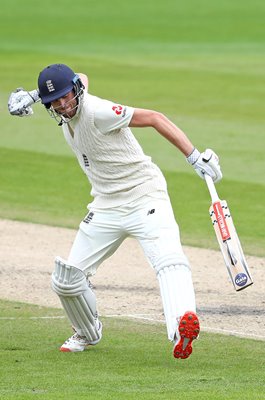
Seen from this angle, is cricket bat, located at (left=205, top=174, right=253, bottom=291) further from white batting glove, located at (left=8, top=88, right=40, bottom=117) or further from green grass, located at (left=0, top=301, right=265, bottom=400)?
white batting glove, located at (left=8, top=88, right=40, bottom=117)

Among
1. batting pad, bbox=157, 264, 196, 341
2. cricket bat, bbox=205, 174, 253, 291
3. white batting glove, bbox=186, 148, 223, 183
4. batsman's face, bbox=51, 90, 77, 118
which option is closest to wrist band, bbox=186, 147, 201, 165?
white batting glove, bbox=186, 148, 223, 183

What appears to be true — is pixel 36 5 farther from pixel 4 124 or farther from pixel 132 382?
pixel 132 382

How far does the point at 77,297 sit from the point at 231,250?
114 cm

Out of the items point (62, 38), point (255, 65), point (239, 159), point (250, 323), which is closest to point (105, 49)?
point (62, 38)

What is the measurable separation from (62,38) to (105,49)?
3032 millimetres

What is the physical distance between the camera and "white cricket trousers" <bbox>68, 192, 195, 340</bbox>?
306 inches

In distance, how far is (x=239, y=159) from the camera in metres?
17.2

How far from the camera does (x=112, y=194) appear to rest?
8273mm

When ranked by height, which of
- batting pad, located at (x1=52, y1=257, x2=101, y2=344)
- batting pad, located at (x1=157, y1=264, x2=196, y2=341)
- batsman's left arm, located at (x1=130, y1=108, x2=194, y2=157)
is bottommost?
batting pad, located at (x1=52, y1=257, x2=101, y2=344)

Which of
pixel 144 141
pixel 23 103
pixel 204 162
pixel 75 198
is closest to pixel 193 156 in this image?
pixel 204 162

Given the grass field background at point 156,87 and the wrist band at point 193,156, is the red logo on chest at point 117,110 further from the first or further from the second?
the grass field background at point 156,87

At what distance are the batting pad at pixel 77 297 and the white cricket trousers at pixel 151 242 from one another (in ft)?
0.31

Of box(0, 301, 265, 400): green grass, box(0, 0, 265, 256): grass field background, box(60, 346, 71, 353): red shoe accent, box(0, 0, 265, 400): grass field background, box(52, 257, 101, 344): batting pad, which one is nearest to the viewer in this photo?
box(0, 301, 265, 400): green grass

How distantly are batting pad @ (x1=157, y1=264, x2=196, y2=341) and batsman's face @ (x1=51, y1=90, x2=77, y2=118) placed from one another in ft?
3.97
